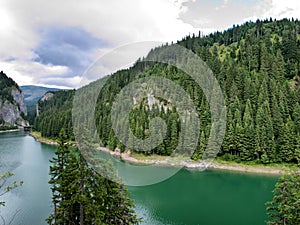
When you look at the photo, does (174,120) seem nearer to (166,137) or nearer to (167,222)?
(166,137)

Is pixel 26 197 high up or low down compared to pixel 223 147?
down

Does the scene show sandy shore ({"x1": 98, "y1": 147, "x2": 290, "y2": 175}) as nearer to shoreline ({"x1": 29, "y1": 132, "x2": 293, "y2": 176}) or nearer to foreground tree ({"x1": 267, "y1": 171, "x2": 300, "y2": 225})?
shoreline ({"x1": 29, "y1": 132, "x2": 293, "y2": 176})

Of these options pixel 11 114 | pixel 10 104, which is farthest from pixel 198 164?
pixel 10 104

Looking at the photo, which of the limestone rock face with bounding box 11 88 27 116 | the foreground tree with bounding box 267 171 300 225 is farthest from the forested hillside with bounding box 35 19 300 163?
the limestone rock face with bounding box 11 88 27 116

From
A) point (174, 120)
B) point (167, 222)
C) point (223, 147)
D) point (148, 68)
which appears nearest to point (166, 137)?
point (174, 120)

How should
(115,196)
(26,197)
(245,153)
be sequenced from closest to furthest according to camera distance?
(115,196) → (26,197) → (245,153)

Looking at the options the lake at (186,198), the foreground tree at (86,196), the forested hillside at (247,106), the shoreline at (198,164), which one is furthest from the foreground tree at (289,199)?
the shoreline at (198,164)

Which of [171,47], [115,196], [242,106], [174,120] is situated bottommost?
[115,196]
